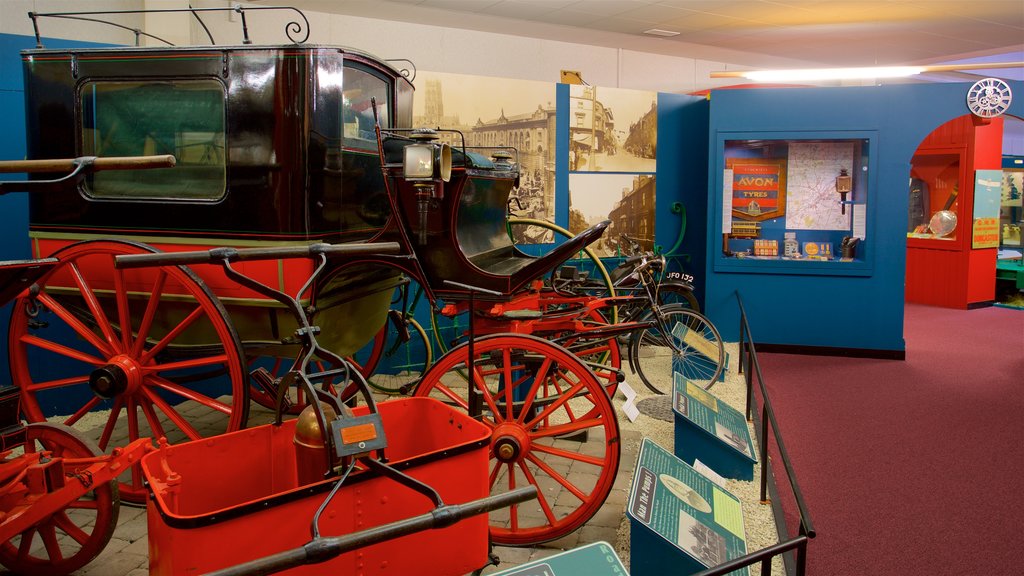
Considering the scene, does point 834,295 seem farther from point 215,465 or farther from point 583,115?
point 215,465

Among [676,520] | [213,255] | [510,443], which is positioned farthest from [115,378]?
[676,520]

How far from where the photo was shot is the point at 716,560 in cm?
261

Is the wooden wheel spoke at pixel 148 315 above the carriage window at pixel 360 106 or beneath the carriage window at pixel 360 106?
beneath

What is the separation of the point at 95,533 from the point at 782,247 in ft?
21.5

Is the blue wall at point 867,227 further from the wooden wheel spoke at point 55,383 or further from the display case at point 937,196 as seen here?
the wooden wheel spoke at point 55,383

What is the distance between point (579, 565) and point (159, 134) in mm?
3066

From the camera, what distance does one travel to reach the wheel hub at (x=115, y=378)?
10.9ft

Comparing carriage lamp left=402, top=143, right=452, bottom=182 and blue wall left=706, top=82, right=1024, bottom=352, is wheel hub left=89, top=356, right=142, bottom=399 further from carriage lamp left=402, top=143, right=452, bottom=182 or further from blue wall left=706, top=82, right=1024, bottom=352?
blue wall left=706, top=82, right=1024, bottom=352

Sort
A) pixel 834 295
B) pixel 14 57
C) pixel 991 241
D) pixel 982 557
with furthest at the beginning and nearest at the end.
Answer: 1. pixel 991 241
2. pixel 834 295
3. pixel 14 57
4. pixel 982 557

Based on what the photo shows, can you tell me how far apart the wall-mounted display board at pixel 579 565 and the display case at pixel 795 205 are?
5.87 m

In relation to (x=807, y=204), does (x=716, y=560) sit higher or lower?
lower

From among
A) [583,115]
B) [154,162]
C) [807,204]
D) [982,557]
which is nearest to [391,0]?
[583,115]

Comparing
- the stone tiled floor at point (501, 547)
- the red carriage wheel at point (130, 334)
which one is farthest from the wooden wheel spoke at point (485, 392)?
the red carriage wheel at point (130, 334)

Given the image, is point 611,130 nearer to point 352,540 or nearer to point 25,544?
Answer: point 25,544
